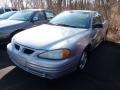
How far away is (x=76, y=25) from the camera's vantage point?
527 cm

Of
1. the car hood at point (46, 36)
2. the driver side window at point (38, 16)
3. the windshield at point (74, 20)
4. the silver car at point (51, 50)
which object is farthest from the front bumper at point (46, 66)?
the driver side window at point (38, 16)

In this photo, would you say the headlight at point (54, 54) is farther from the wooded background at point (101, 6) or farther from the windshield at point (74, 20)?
the wooded background at point (101, 6)

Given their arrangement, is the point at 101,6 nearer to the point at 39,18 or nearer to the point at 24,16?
the point at 39,18

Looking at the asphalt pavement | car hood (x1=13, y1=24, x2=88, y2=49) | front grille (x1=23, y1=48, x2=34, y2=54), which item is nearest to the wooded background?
the asphalt pavement

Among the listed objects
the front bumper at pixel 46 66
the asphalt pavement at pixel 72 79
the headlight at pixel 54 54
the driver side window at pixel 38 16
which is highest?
the driver side window at pixel 38 16

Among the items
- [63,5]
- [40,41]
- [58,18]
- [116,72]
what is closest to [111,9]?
[63,5]

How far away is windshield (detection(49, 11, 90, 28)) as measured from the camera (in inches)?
208

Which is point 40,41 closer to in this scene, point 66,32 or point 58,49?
point 58,49

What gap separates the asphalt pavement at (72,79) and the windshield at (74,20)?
122cm

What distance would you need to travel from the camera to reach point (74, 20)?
549 cm

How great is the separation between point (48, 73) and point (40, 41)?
0.78 meters

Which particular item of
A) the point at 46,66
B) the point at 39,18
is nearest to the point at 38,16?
the point at 39,18

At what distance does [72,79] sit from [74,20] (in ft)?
6.38

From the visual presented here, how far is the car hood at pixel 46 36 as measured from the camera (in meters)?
3.92
